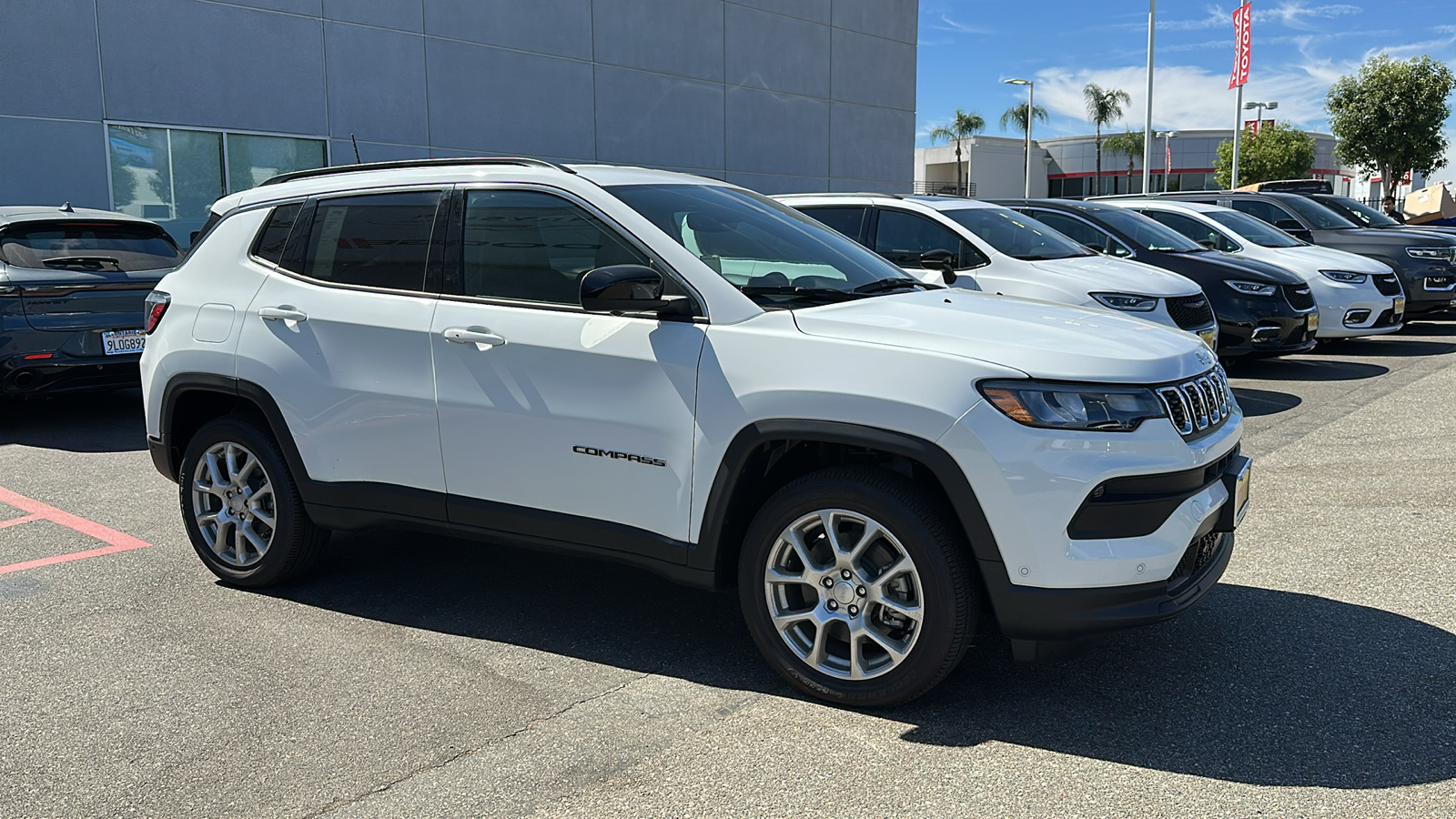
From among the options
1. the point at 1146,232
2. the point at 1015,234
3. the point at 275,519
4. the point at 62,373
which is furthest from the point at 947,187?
the point at 275,519

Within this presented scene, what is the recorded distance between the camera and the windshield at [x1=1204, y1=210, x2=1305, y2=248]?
13219 millimetres

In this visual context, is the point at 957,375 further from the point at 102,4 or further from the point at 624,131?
the point at 624,131

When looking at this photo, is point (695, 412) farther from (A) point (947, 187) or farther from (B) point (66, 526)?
(A) point (947, 187)

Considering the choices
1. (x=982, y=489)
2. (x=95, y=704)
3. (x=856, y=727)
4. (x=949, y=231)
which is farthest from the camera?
(x=949, y=231)

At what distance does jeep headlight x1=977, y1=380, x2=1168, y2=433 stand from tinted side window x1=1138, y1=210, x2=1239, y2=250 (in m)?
10.3

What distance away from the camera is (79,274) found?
27.9ft

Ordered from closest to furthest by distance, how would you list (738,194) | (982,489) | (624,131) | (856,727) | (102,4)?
(982,489), (856,727), (738,194), (102,4), (624,131)


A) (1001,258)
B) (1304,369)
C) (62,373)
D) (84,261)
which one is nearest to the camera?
(62,373)

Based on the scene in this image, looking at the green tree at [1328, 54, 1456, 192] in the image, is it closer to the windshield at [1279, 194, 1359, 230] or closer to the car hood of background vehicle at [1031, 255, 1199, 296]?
the windshield at [1279, 194, 1359, 230]

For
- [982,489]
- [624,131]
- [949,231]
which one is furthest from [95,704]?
[624,131]

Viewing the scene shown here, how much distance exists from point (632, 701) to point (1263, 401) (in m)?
7.38

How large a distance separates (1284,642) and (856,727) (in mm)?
1708

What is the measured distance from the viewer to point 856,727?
3.56 meters

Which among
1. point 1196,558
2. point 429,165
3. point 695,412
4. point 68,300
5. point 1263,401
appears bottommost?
point 1263,401
